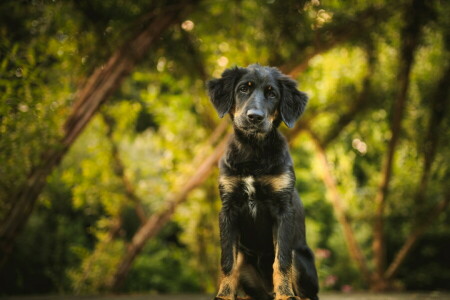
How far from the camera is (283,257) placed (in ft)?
8.56

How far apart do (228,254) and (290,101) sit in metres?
1.17

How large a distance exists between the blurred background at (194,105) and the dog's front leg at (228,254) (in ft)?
5.92

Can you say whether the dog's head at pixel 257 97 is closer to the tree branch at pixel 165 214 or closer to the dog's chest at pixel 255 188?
the dog's chest at pixel 255 188

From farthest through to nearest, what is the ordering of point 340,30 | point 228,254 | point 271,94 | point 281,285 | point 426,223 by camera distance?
1. point 426,223
2. point 340,30
3. point 271,94
4. point 228,254
5. point 281,285

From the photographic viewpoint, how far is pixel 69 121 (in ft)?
13.0

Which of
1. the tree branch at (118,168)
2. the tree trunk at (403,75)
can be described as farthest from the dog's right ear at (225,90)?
the tree branch at (118,168)

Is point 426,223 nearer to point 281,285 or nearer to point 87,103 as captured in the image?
point 281,285

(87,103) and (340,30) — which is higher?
(340,30)

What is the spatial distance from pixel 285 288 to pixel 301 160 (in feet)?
32.3

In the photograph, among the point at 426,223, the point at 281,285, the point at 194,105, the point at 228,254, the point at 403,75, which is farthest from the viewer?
the point at 194,105

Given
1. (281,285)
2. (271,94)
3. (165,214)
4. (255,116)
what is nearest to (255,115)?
(255,116)

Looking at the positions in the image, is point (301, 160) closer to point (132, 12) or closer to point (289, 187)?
point (132, 12)

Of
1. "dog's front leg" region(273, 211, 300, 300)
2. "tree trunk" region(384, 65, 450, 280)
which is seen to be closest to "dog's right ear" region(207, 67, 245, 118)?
"dog's front leg" region(273, 211, 300, 300)

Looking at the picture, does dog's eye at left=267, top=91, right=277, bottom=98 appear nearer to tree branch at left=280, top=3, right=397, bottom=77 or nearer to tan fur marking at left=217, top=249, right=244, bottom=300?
tan fur marking at left=217, top=249, right=244, bottom=300
